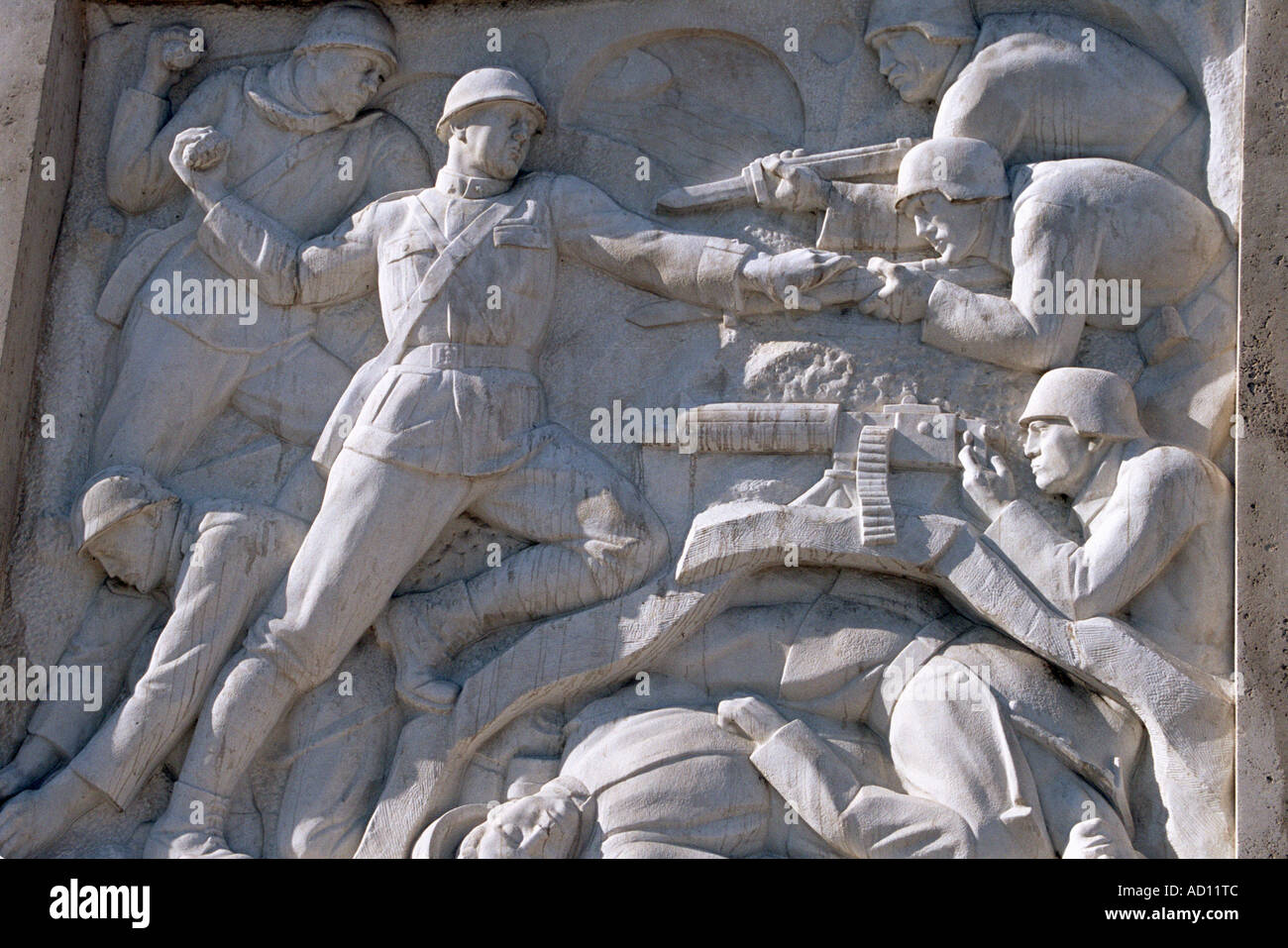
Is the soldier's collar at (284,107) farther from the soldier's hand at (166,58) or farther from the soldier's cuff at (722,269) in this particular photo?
the soldier's cuff at (722,269)

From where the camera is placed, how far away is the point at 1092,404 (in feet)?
23.9

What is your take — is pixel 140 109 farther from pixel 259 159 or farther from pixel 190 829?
pixel 190 829

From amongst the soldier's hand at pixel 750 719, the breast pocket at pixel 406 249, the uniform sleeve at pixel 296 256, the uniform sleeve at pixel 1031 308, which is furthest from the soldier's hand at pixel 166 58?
the soldier's hand at pixel 750 719

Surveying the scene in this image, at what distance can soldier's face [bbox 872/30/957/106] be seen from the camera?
7852 mm

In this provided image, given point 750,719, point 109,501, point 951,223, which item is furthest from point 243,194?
point 750,719

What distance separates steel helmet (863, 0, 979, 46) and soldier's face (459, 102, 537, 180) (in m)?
1.43

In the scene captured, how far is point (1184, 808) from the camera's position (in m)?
6.97

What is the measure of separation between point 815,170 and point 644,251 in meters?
0.73

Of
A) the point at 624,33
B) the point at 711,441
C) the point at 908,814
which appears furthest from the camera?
the point at 624,33

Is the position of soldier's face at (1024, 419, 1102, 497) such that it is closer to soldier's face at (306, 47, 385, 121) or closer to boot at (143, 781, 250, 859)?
soldier's face at (306, 47, 385, 121)

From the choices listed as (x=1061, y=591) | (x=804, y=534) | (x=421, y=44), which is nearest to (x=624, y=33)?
(x=421, y=44)

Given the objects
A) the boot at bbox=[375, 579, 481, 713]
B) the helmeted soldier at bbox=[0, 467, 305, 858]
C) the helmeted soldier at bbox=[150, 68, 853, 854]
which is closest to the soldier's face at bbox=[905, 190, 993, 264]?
the helmeted soldier at bbox=[150, 68, 853, 854]
